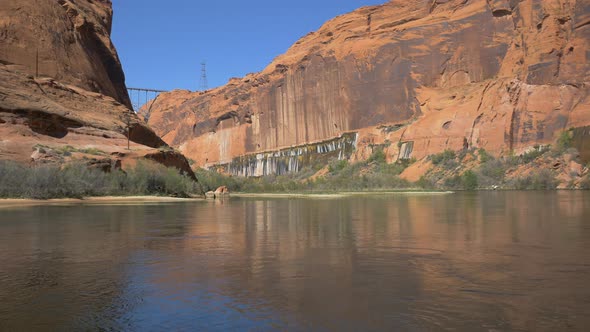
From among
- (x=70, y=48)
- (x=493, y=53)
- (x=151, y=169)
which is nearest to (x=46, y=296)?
(x=151, y=169)

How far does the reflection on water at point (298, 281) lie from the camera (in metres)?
5.62

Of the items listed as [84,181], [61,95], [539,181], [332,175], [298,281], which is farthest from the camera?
[332,175]

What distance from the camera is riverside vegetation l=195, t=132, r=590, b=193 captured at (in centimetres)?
6456

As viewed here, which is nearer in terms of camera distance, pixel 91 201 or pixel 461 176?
pixel 91 201

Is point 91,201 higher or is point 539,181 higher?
point 539,181

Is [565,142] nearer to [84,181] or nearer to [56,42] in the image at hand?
[84,181]

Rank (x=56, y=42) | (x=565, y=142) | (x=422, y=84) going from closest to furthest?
(x=56, y=42) < (x=565, y=142) < (x=422, y=84)

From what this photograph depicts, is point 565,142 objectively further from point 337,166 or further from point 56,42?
point 56,42

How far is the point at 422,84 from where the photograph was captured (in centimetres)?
9619

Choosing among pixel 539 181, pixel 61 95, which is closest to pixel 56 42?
pixel 61 95

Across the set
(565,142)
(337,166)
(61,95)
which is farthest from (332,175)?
(61,95)

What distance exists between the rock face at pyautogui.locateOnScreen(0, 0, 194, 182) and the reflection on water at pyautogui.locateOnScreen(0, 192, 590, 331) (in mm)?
27618

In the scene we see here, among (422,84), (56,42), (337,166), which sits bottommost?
(337,166)

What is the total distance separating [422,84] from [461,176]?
28.0m
